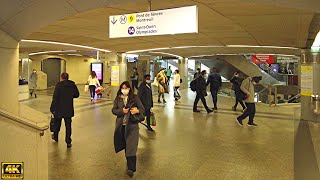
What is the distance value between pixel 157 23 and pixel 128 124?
170 centimetres

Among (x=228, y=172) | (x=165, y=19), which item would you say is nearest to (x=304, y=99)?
(x=228, y=172)

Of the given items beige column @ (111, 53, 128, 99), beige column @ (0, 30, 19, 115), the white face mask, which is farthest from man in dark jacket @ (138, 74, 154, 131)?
beige column @ (111, 53, 128, 99)

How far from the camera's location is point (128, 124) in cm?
476

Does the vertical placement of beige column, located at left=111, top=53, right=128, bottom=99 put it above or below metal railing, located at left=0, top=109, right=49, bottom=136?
above

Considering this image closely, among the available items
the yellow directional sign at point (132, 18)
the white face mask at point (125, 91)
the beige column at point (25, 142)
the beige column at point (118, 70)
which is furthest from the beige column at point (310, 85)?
the beige column at point (118, 70)

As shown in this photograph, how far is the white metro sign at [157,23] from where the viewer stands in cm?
448

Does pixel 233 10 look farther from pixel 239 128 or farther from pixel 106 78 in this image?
pixel 106 78

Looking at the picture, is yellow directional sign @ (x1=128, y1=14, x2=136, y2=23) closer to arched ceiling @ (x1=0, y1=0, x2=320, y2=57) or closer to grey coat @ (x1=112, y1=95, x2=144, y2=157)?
arched ceiling @ (x1=0, y1=0, x2=320, y2=57)

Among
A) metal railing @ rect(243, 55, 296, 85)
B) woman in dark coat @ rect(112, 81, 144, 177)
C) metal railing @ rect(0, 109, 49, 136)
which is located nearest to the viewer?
metal railing @ rect(0, 109, 49, 136)

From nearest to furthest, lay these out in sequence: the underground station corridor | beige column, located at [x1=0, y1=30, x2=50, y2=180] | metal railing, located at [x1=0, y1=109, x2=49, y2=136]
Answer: metal railing, located at [x1=0, y1=109, x2=49, y2=136], beige column, located at [x1=0, y1=30, x2=50, y2=180], the underground station corridor

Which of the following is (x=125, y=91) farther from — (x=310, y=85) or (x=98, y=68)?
(x=98, y=68)

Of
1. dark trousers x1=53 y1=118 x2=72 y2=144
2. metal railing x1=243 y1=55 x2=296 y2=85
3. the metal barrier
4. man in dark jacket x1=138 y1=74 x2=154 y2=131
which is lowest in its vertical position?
dark trousers x1=53 y1=118 x2=72 y2=144

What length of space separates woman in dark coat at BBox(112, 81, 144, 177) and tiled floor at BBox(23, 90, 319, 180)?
0.34 m

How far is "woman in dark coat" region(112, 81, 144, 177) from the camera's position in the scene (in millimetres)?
4648
